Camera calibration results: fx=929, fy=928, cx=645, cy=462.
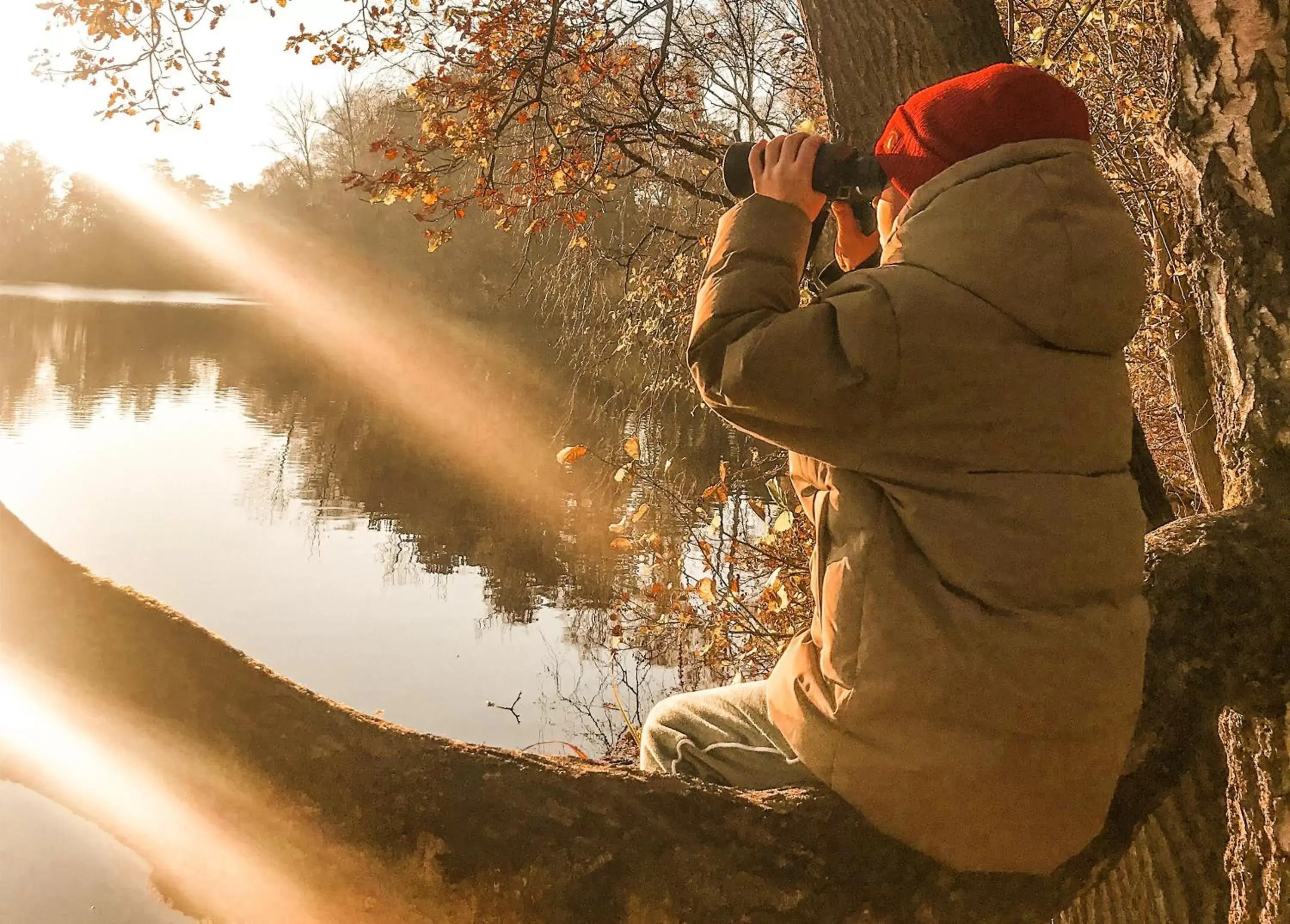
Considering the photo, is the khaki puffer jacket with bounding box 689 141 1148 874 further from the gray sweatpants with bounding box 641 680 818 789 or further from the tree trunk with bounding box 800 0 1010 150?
the tree trunk with bounding box 800 0 1010 150

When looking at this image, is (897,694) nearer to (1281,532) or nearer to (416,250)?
(1281,532)

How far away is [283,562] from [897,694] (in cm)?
869

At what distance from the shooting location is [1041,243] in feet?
3.81

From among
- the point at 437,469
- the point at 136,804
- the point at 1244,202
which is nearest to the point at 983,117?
the point at 1244,202

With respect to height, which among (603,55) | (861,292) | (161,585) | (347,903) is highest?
(603,55)

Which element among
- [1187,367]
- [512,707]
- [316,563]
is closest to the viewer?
[1187,367]

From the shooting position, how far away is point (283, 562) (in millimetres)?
8961

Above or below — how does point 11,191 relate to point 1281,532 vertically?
above

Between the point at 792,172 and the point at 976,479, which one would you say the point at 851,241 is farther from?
the point at 976,479

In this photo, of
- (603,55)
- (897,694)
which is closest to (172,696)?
(897,694)

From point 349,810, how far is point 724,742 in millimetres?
616

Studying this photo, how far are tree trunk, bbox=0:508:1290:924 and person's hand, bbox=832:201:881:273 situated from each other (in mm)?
979

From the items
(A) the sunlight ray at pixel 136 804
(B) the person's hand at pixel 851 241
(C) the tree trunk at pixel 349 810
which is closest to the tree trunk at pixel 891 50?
(B) the person's hand at pixel 851 241

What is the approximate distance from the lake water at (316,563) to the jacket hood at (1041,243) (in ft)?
13.2
